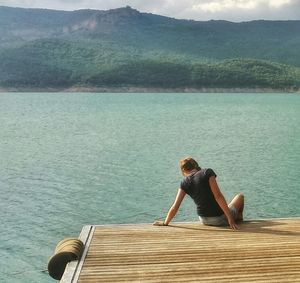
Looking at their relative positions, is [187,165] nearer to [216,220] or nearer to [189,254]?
[216,220]

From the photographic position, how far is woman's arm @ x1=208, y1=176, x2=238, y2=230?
7379mm

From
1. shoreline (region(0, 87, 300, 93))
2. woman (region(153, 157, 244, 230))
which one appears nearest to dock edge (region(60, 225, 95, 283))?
woman (region(153, 157, 244, 230))

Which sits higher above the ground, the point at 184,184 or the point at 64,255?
Answer: the point at 184,184

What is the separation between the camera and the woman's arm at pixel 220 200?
24.2 feet

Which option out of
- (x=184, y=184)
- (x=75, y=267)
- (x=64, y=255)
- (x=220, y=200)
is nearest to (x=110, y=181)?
(x=184, y=184)

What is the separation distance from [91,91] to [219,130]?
94.7m

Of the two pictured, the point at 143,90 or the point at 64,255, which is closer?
the point at 64,255

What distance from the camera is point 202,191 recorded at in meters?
7.51

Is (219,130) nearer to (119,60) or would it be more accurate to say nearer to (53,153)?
(53,153)

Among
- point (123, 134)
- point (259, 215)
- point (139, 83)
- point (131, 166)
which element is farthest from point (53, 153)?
point (139, 83)

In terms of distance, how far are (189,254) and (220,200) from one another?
4.19 feet

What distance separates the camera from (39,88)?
13188 centimetres

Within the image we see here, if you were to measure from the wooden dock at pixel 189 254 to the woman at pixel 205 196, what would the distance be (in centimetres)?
18

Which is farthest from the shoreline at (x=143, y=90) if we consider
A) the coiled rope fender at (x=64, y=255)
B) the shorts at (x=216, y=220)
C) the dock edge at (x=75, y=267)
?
the coiled rope fender at (x=64, y=255)
